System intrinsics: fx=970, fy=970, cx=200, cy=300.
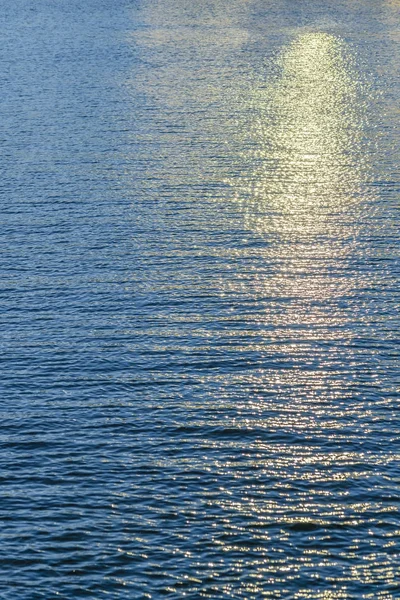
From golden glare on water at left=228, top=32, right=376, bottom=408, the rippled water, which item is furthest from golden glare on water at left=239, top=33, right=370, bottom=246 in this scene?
the rippled water

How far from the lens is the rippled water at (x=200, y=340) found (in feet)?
99.3

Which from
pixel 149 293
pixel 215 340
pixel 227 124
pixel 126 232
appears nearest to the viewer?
pixel 215 340

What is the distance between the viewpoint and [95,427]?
121 feet

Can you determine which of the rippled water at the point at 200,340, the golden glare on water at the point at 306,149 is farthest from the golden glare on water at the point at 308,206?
the rippled water at the point at 200,340

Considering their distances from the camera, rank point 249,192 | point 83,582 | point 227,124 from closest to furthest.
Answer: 1. point 83,582
2. point 249,192
3. point 227,124

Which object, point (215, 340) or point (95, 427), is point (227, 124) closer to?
point (215, 340)

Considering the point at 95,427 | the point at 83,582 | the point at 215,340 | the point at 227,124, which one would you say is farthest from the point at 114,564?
the point at 227,124

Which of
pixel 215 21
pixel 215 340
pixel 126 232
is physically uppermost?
pixel 215 21

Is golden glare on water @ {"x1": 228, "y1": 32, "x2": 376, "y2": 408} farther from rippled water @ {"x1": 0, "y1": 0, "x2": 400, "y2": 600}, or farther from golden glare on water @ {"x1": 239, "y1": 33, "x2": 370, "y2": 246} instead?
rippled water @ {"x1": 0, "y1": 0, "x2": 400, "y2": 600}

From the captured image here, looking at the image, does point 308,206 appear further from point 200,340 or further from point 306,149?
point 200,340

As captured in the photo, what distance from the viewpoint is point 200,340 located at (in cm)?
4300

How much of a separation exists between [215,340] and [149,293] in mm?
5843

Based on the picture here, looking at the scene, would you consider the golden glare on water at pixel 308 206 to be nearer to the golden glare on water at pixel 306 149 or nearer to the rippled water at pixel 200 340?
the golden glare on water at pixel 306 149

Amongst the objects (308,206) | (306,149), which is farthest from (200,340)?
(306,149)
